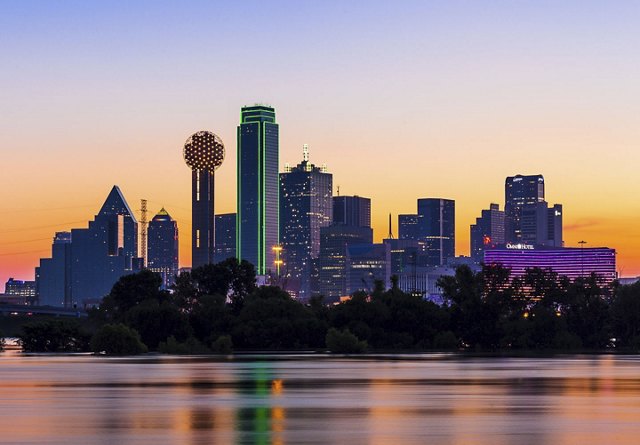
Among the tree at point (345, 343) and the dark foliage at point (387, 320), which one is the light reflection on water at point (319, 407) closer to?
the tree at point (345, 343)

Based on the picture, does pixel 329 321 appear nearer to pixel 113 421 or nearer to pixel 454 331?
pixel 454 331

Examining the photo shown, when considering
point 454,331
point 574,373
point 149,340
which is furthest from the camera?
point 454,331

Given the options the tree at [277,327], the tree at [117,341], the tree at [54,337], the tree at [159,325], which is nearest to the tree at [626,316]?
the tree at [277,327]

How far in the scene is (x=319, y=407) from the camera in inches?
1505

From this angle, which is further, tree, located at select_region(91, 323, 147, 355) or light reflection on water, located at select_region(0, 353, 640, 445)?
tree, located at select_region(91, 323, 147, 355)

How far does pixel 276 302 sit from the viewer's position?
392 ft

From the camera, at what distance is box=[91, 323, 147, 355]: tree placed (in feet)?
341

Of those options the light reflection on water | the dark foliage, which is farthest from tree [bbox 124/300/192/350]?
the light reflection on water

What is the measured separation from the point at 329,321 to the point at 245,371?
55470 millimetres

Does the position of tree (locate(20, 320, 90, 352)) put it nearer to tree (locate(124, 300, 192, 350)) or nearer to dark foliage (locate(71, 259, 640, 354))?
dark foliage (locate(71, 259, 640, 354))

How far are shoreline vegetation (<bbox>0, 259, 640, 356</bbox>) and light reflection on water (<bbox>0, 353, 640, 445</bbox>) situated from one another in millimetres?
49347

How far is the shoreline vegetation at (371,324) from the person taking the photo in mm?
114188

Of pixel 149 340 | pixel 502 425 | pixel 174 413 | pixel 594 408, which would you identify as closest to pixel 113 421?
pixel 174 413

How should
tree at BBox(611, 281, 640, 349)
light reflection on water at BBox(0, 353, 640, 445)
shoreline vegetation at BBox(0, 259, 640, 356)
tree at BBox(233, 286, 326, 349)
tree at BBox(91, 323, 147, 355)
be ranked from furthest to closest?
1. tree at BBox(611, 281, 640, 349)
2. tree at BBox(233, 286, 326, 349)
3. shoreline vegetation at BBox(0, 259, 640, 356)
4. tree at BBox(91, 323, 147, 355)
5. light reflection on water at BBox(0, 353, 640, 445)
